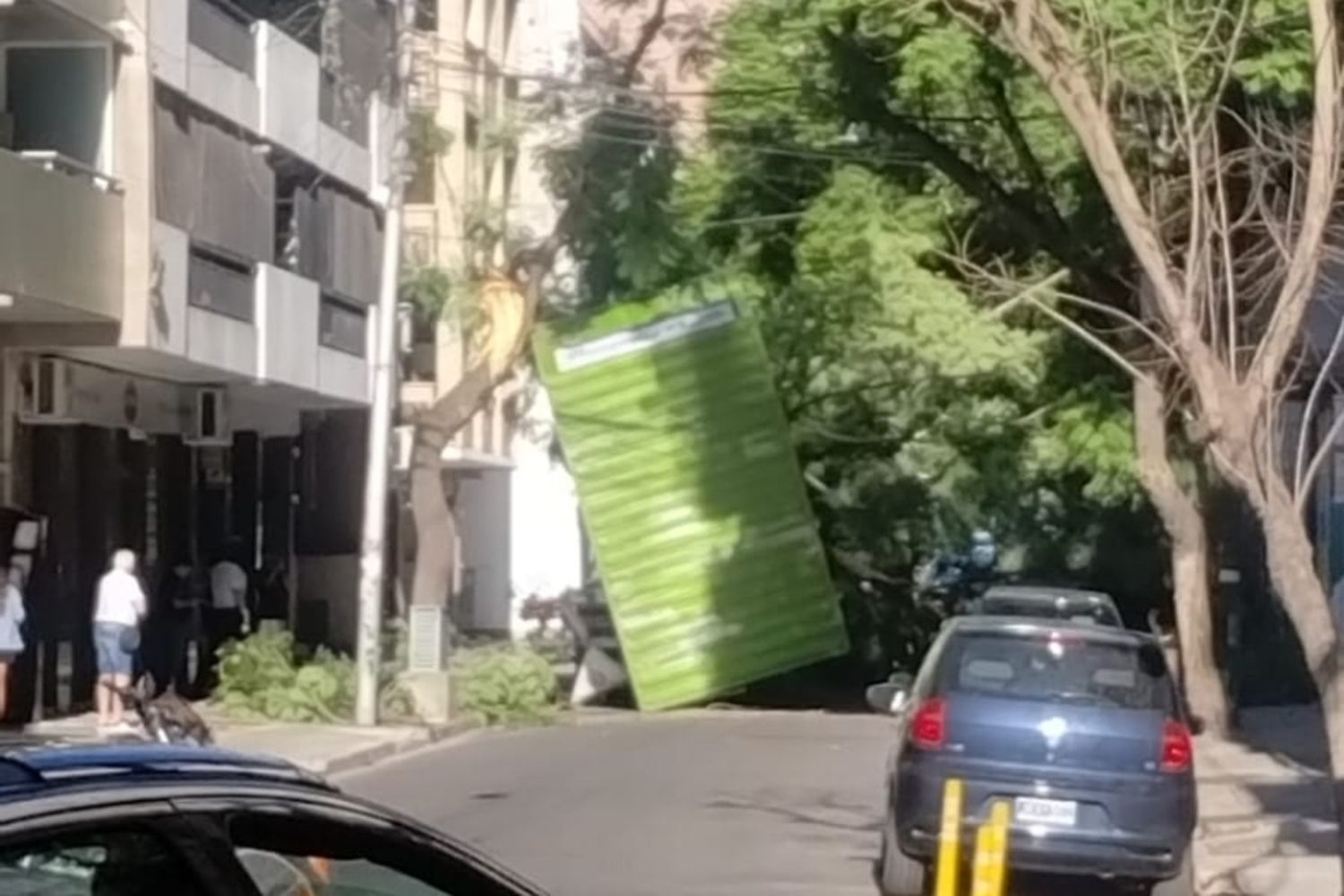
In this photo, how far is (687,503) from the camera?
34.3m

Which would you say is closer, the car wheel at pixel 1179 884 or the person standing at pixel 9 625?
the car wheel at pixel 1179 884

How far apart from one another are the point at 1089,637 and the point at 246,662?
53.6ft

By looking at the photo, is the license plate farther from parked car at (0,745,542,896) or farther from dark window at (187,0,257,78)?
dark window at (187,0,257,78)

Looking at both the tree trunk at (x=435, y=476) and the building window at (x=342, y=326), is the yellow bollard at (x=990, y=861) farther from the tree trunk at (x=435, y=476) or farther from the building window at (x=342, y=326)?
the building window at (x=342, y=326)

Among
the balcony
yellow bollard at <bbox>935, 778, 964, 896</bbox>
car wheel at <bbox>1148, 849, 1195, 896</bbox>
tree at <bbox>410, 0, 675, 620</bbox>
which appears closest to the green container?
tree at <bbox>410, 0, 675, 620</bbox>

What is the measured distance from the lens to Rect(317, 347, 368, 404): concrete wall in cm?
3381

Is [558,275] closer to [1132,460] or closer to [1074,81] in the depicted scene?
[1132,460]

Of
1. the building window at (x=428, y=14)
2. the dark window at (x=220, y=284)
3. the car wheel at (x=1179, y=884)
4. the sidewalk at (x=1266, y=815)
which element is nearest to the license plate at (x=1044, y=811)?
the car wheel at (x=1179, y=884)

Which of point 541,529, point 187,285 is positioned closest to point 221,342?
point 187,285

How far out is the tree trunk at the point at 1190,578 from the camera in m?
30.2

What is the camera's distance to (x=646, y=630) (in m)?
34.1

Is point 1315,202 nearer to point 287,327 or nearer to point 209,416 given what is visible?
point 287,327

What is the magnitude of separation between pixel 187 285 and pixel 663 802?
28.9 feet

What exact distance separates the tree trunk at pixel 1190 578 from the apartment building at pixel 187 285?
357 inches
